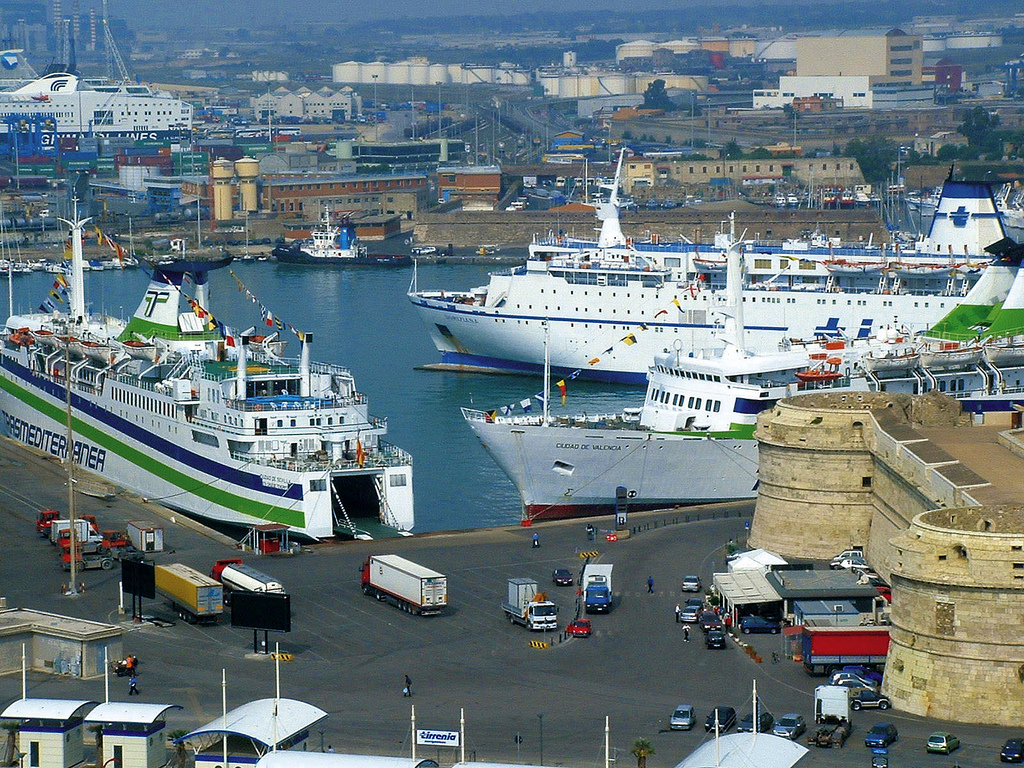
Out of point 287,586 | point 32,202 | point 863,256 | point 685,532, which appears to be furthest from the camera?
point 32,202

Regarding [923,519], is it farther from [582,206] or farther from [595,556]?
[582,206]

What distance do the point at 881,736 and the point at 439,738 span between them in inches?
167

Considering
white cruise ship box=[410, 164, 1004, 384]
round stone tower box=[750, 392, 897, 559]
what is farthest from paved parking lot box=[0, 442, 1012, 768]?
white cruise ship box=[410, 164, 1004, 384]

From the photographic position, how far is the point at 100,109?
5423 inches

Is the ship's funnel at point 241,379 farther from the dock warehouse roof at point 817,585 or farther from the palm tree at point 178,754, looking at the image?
the palm tree at point 178,754

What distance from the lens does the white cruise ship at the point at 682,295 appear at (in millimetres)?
53594

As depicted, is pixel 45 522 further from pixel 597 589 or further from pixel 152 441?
pixel 597 589

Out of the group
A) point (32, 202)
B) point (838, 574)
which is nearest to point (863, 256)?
point (838, 574)

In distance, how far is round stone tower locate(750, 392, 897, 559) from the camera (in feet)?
99.8

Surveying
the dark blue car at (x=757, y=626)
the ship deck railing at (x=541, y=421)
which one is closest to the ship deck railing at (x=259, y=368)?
the ship deck railing at (x=541, y=421)

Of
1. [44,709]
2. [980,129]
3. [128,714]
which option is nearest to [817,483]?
[128,714]

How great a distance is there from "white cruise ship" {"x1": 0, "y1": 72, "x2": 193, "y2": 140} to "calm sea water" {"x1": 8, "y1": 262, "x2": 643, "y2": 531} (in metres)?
52.8

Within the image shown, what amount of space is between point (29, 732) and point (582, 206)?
7376cm

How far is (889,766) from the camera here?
20.5 meters
